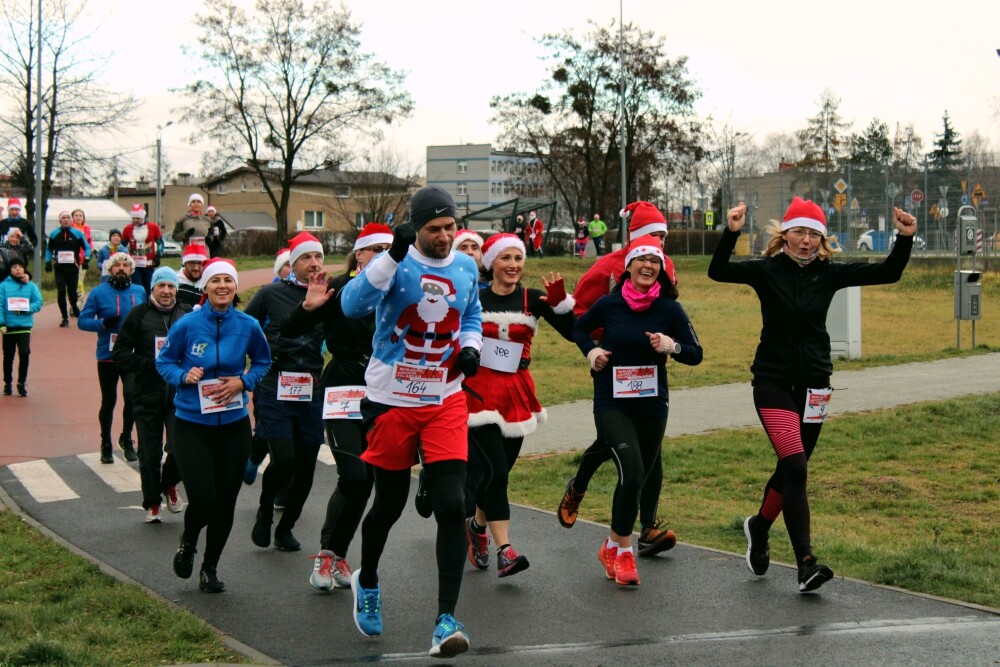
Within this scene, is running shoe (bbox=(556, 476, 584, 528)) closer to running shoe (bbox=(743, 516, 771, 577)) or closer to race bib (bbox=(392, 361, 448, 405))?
running shoe (bbox=(743, 516, 771, 577))

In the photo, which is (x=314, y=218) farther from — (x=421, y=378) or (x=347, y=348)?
(x=421, y=378)

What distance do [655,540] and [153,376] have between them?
4.11 meters

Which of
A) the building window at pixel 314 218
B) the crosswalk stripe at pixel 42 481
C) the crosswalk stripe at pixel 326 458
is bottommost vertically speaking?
the crosswalk stripe at pixel 326 458

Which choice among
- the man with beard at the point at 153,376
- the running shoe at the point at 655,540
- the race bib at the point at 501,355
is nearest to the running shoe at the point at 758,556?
the running shoe at the point at 655,540

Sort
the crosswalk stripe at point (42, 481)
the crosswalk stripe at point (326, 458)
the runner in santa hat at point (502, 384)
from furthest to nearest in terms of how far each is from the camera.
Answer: the crosswalk stripe at point (326, 458) < the crosswalk stripe at point (42, 481) < the runner in santa hat at point (502, 384)

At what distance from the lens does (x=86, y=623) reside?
5895 millimetres

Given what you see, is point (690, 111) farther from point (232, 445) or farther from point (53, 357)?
point (232, 445)

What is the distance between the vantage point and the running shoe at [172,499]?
365 inches

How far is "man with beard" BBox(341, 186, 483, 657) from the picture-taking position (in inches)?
218

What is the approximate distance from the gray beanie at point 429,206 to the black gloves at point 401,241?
5.9 inches

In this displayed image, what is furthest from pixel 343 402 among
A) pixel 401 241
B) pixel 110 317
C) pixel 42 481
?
pixel 110 317

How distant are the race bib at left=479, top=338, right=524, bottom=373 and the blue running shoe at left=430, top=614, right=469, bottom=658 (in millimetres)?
2169

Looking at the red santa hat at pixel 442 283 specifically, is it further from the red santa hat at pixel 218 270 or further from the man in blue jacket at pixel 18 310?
the man in blue jacket at pixel 18 310

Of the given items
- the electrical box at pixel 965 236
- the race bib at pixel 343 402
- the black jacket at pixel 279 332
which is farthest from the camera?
the electrical box at pixel 965 236
